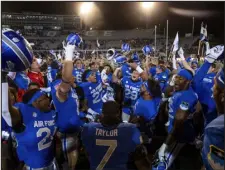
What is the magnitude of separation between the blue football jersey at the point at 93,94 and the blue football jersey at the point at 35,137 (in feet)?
3.21

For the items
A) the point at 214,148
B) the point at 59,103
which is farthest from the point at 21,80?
the point at 214,148

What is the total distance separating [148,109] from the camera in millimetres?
3094

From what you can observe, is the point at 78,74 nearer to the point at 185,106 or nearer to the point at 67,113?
the point at 67,113

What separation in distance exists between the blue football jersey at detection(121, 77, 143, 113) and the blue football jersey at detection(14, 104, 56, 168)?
4.34 ft

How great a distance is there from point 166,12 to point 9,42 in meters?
0.94

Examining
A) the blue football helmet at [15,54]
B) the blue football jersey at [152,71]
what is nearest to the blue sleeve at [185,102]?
the blue football helmet at [15,54]

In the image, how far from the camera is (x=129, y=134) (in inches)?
75.9

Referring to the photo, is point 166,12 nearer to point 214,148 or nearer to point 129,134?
point 129,134

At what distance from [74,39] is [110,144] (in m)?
0.70

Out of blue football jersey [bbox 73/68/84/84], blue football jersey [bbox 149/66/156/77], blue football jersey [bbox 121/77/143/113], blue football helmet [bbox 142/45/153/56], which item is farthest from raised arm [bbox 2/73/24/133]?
blue football jersey [bbox 149/66/156/77]

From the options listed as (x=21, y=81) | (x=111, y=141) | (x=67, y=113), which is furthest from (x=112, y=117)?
(x=21, y=81)

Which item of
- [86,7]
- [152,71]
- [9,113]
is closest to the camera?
[9,113]

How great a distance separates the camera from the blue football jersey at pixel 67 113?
2.66 metres

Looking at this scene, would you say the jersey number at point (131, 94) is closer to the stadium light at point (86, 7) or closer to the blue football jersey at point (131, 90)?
the blue football jersey at point (131, 90)
